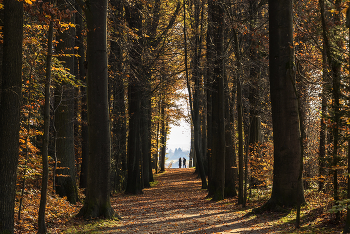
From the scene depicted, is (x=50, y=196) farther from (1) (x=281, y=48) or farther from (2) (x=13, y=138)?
(1) (x=281, y=48)

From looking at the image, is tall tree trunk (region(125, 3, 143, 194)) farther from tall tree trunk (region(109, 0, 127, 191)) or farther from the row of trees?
tall tree trunk (region(109, 0, 127, 191))

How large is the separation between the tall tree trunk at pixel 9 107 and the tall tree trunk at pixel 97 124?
98.6 inches

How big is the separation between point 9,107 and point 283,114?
264 inches

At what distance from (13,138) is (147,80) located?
11117mm

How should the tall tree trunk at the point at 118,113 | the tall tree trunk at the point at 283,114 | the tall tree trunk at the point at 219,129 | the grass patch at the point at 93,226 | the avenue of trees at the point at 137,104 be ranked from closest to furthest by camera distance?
the avenue of trees at the point at 137,104 → the grass patch at the point at 93,226 → the tall tree trunk at the point at 283,114 → the tall tree trunk at the point at 219,129 → the tall tree trunk at the point at 118,113

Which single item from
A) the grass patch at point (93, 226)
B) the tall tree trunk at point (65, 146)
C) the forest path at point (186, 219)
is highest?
the tall tree trunk at point (65, 146)

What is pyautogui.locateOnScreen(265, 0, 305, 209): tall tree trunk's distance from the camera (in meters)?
8.52

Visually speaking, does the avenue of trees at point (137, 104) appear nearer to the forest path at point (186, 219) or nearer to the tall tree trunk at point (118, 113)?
the tall tree trunk at point (118, 113)

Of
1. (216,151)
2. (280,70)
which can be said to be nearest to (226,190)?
(216,151)

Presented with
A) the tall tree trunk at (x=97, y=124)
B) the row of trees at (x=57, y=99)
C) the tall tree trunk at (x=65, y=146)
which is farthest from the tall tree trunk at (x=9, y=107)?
the tall tree trunk at (x=65, y=146)

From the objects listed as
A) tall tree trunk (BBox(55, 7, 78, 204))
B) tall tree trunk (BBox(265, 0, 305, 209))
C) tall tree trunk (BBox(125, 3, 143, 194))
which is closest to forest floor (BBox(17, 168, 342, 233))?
tall tree trunk (BBox(265, 0, 305, 209))

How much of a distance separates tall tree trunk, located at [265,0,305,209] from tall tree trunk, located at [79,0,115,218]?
457cm

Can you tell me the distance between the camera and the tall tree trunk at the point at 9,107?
617 centimetres

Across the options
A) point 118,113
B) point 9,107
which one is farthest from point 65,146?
point 9,107
